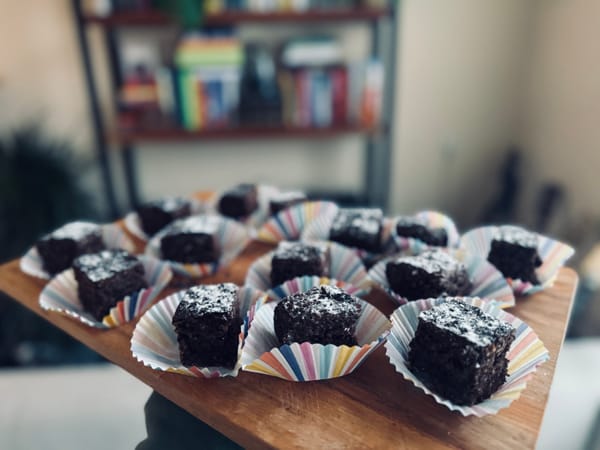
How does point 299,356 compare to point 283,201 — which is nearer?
point 299,356

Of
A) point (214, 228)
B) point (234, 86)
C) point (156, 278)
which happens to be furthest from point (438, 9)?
point (156, 278)

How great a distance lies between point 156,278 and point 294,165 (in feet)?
6.21

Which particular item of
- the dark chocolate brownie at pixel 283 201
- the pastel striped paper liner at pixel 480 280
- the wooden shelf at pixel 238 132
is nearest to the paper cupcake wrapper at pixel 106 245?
the dark chocolate brownie at pixel 283 201

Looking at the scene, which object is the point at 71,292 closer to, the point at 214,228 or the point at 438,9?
the point at 214,228

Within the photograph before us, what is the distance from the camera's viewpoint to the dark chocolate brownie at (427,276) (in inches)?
40.4

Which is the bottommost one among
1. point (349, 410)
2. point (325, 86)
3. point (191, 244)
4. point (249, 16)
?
point (349, 410)

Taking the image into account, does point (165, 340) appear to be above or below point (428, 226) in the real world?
below

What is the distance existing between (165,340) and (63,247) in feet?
1.38

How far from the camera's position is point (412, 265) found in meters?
1.04

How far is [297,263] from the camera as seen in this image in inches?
43.6

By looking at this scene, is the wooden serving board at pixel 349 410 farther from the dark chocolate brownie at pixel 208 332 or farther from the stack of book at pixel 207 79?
the stack of book at pixel 207 79

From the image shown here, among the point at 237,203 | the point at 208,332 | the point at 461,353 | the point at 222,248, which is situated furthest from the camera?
the point at 237,203

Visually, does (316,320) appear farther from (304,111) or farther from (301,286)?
(304,111)

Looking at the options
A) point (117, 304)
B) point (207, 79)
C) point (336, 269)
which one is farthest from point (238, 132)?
point (117, 304)
